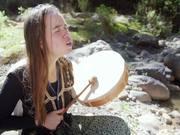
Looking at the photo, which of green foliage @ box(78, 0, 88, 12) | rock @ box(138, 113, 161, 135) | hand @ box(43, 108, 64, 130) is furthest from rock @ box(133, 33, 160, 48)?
hand @ box(43, 108, 64, 130)

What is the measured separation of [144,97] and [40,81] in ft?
11.4

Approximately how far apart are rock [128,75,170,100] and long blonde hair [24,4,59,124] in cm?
363

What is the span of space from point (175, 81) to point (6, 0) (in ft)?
16.9

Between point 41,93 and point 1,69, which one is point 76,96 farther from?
point 1,69

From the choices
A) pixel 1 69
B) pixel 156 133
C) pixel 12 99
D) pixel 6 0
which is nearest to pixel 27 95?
pixel 12 99

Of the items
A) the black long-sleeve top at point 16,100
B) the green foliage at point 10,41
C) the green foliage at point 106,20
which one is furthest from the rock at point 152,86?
the black long-sleeve top at point 16,100

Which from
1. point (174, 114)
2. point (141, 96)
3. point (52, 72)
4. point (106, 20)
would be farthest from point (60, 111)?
point (106, 20)

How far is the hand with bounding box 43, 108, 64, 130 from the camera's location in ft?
7.34

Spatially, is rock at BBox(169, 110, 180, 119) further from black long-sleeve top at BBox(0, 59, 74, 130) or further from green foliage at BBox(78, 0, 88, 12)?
green foliage at BBox(78, 0, 88, 12)

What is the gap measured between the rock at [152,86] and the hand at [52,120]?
11.5ft

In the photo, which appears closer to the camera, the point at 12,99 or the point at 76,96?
the point at 12,99

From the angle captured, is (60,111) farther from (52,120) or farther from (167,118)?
(167,118)

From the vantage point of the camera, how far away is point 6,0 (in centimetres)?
1053

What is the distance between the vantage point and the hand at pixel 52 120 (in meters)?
2.24
